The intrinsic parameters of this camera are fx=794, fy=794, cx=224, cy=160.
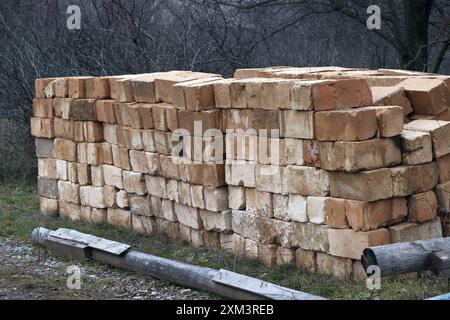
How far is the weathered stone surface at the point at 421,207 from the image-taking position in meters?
7.54

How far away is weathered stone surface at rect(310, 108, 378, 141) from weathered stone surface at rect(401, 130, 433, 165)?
1.16 ft

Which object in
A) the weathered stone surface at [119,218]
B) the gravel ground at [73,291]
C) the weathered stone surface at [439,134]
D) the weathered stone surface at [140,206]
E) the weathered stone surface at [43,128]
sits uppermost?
the weathered stone surface at [439,134]

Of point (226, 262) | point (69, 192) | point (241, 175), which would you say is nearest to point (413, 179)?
point (241, 175)

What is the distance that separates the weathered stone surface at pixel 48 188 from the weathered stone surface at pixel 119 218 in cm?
141

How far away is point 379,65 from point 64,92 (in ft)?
33.0

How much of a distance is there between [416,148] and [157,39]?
9.36 metres

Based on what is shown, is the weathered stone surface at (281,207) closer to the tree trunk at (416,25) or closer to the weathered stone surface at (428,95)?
the weathered stone surface at (428,95)

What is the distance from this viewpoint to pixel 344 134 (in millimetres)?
7301

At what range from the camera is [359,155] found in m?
7.24

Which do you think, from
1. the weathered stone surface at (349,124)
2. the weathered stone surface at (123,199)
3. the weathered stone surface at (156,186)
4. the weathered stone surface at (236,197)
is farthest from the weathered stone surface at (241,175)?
the weathered stone surface at (123,199)

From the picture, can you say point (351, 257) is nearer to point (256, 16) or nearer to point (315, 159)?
point (315, 159)

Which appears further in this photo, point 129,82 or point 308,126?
point 129,82

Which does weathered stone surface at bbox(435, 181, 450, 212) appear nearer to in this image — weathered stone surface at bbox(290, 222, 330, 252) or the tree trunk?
weathered stone surface at bbox(290, 222, 330, 252)
